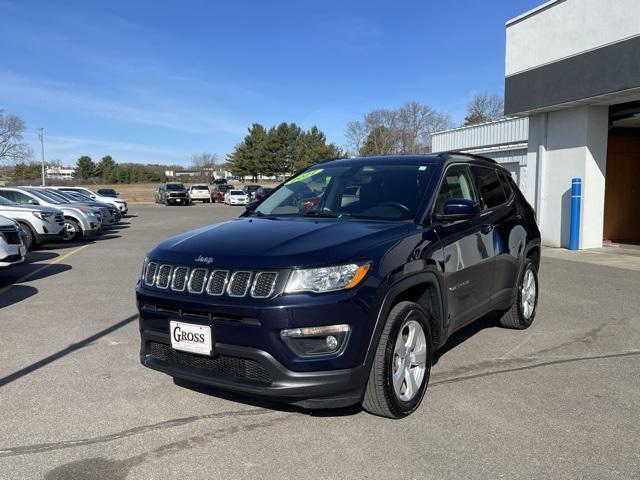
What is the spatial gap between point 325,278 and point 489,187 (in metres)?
2.91

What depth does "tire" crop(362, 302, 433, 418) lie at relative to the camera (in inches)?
138

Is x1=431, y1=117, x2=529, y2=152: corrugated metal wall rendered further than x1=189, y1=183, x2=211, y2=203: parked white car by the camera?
No

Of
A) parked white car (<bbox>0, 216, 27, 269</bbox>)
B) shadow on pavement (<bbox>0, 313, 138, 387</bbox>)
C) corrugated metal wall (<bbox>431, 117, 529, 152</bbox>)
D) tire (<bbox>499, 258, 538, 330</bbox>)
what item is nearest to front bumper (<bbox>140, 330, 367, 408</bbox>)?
shadow on pavement (<bbox>0, 313, 138, 387</bbox>)

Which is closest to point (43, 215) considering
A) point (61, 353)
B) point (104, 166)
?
point (61, 353)

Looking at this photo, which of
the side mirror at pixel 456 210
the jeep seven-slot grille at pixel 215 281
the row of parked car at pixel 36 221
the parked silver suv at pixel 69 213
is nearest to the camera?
the jeep seven-slot grille at pixel 215 281

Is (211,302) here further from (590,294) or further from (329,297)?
(590,294)

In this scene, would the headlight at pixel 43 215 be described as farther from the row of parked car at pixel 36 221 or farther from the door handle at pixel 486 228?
the door handle at pixel 486 228

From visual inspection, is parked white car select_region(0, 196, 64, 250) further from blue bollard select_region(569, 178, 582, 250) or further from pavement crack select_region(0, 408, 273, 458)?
blue bollard select_region(569, 178, 582, 250)

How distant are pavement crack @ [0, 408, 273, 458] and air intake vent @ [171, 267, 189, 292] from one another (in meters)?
0.93

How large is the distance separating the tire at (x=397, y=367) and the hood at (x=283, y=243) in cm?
51

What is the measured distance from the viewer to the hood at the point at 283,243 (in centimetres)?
334

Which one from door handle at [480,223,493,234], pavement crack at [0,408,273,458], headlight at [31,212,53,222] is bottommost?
pavement crack at [0,408,273,458]

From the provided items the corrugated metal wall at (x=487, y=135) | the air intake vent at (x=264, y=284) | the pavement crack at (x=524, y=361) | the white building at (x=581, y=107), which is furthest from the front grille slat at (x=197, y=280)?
the corrugated metal wall at (x=487, y=135)

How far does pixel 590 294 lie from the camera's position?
8133 mm
